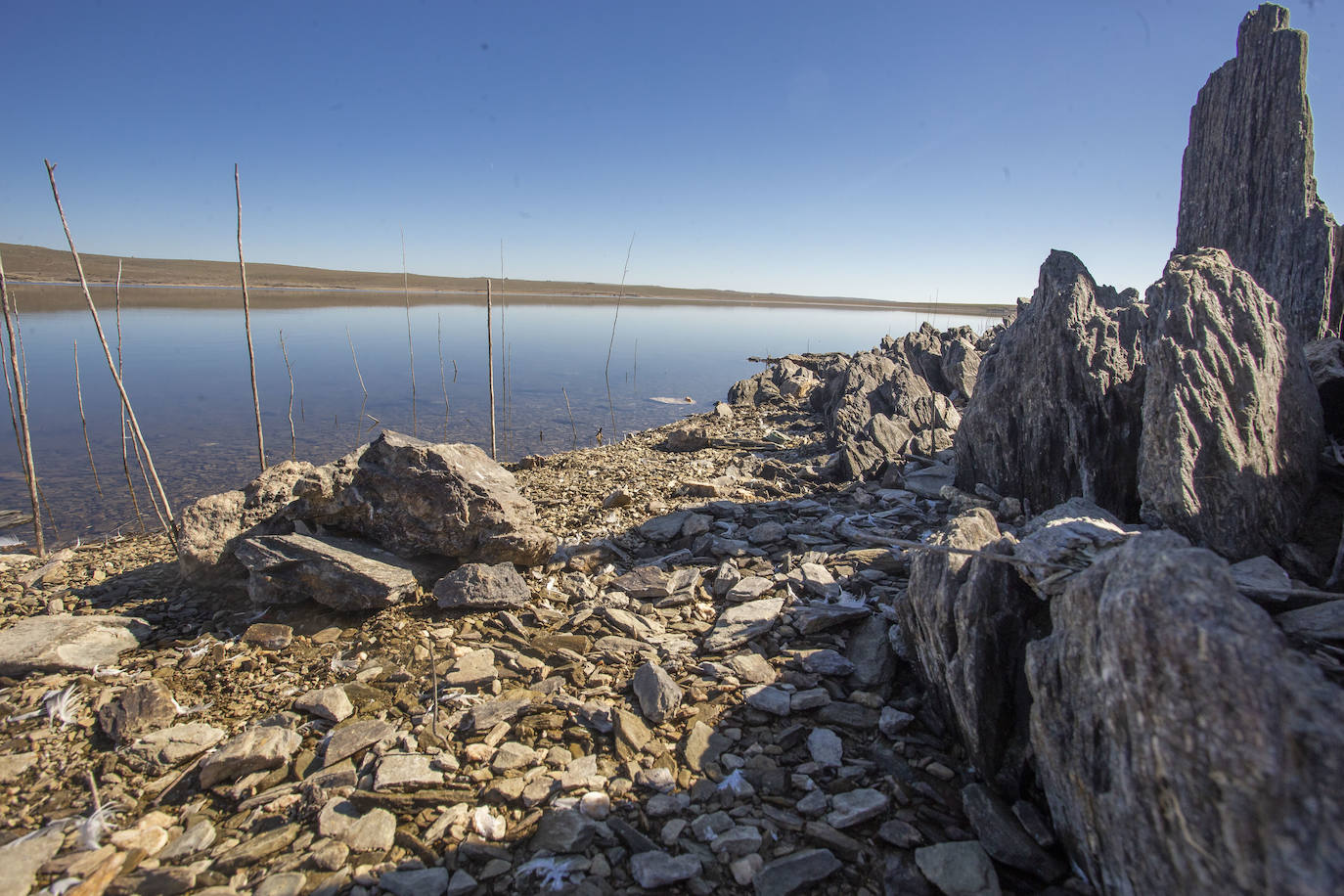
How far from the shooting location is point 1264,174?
895 cm

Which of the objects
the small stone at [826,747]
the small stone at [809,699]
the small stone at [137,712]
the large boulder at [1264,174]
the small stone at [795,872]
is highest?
the large boulder at [1264,174]

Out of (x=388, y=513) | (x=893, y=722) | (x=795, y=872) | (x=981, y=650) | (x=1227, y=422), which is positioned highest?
(x=1227, y=422)

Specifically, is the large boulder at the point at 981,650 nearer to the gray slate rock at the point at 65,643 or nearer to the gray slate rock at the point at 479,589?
the gray slate rock at the point at 479,589

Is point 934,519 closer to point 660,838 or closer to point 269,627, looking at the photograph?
point 660,838

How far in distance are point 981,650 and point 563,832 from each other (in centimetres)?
221

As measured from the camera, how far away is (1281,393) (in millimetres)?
4039

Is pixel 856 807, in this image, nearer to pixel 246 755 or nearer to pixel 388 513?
pixel 246 755

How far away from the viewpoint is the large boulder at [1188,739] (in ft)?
4.79

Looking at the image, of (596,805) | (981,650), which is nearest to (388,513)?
(596,805)

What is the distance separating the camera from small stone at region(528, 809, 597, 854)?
2835 millimetres

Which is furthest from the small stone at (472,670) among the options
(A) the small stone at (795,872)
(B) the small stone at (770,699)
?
(A) the small stone at (795,872)

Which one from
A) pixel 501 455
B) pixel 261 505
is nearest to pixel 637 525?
pixel 261 505

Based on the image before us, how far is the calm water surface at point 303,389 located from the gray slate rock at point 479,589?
661cm

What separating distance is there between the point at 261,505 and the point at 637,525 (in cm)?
364
